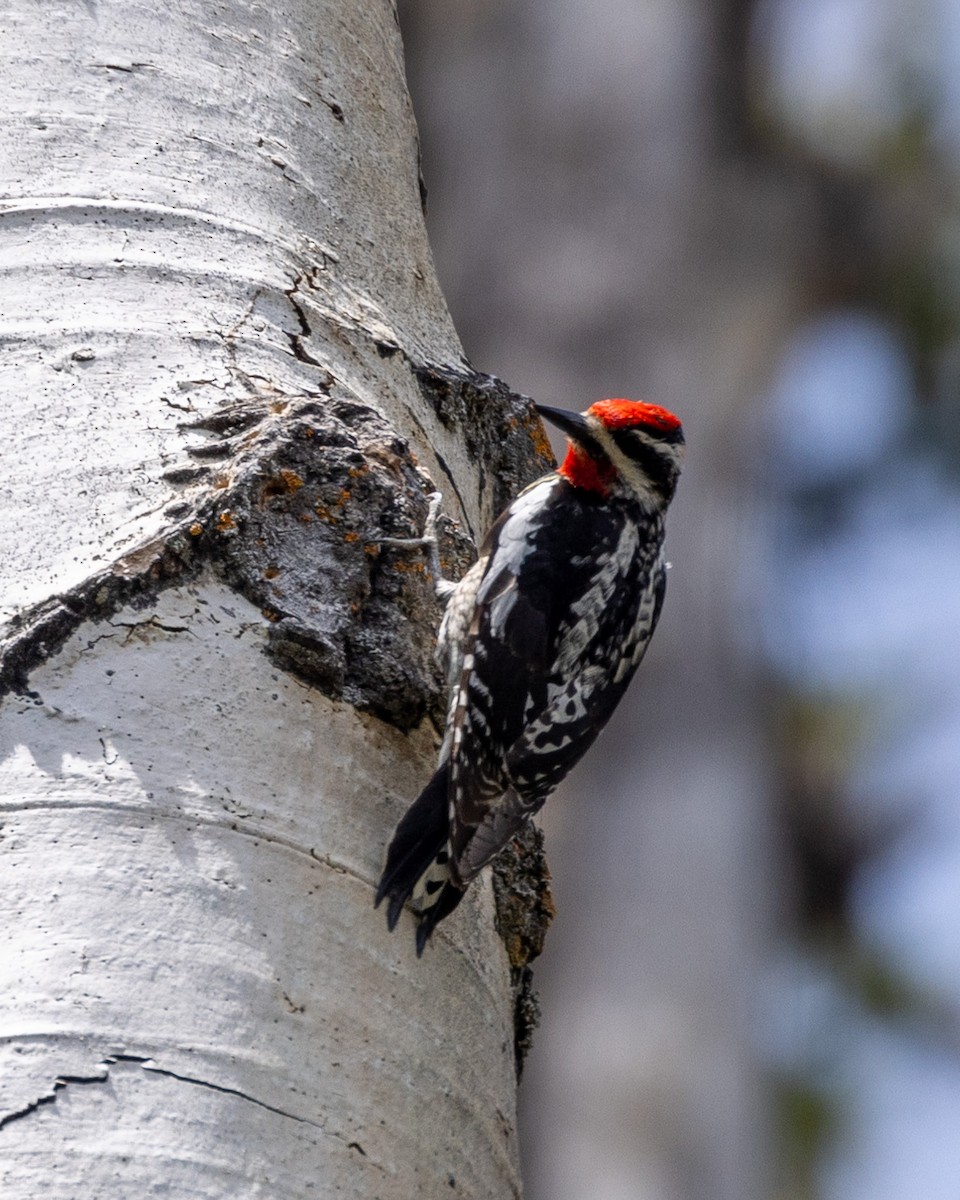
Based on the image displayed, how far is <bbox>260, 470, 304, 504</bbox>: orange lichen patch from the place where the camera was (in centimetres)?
207

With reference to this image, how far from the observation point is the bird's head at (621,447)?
335cm

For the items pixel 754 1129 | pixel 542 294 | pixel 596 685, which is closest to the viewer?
pixel 596 685

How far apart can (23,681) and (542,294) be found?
128 inches

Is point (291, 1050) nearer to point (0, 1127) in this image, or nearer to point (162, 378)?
point (0, 1127)

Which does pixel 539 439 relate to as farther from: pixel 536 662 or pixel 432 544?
pixel 432 544

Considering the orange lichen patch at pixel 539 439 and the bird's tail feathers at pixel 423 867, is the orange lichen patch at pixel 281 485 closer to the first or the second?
the bird's tail feathers at pixel 423 867

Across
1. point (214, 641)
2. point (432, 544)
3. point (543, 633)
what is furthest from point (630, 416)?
point (214, 641)

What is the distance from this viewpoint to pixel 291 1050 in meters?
1.70

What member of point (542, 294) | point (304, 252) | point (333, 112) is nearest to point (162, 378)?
point (304, 252)

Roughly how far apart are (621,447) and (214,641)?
1.62 meters

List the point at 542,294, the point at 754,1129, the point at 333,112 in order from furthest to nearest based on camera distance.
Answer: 1. the point at 542,294
2. the point at 754,1129
3. the point at 333,112

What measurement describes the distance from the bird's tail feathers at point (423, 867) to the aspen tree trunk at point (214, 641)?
0.03 m

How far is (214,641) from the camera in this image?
1944 millimetres

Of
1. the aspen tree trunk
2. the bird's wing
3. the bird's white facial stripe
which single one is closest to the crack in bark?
the aspen tree trunk
